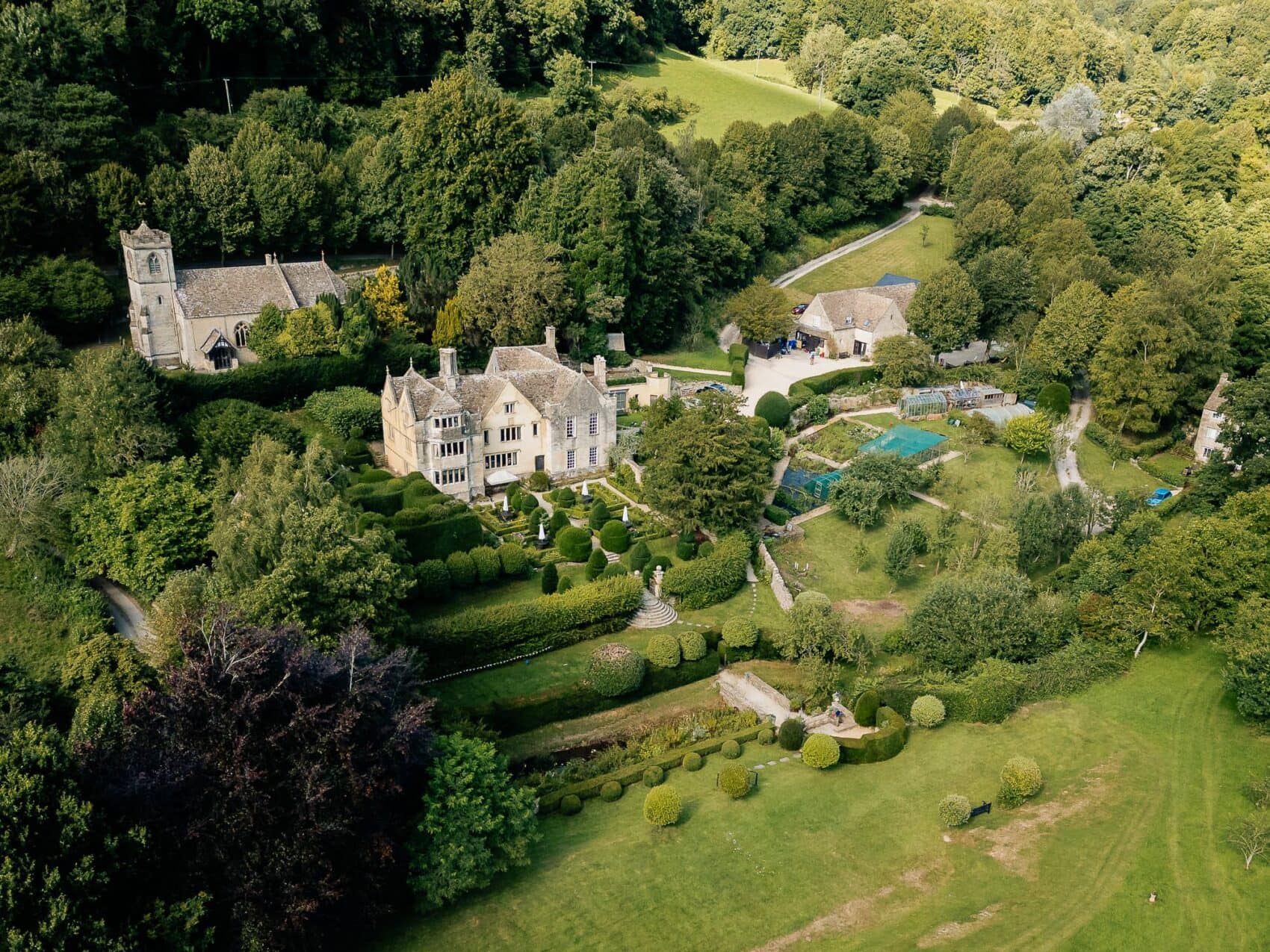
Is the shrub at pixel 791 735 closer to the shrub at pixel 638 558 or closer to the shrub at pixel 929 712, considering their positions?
the shrub at pixel 929 712

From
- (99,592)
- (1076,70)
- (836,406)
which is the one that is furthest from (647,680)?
(1076,70)

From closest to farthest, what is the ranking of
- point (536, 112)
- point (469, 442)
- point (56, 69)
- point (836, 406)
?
Result: point (469, 442) → point (56, 69) → point (836, 406) → point (536, 112)

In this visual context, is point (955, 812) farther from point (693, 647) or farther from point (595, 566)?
point (595, 566)

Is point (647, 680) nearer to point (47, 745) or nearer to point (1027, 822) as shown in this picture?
point (1027, 822)

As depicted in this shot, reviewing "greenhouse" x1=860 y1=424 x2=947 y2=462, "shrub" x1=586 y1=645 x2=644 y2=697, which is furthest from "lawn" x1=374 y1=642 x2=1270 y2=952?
"greenhouse" x1=860 y1=424 x2=947 y2=462

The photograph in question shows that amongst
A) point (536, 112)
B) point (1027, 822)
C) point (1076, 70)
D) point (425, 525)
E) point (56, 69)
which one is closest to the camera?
point (1027, 822)

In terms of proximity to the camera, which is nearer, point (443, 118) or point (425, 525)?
point (425, 525)

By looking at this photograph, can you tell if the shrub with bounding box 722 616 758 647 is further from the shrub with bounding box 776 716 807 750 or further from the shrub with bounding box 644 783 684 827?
the shrub with bounding box 644 783 684 827
